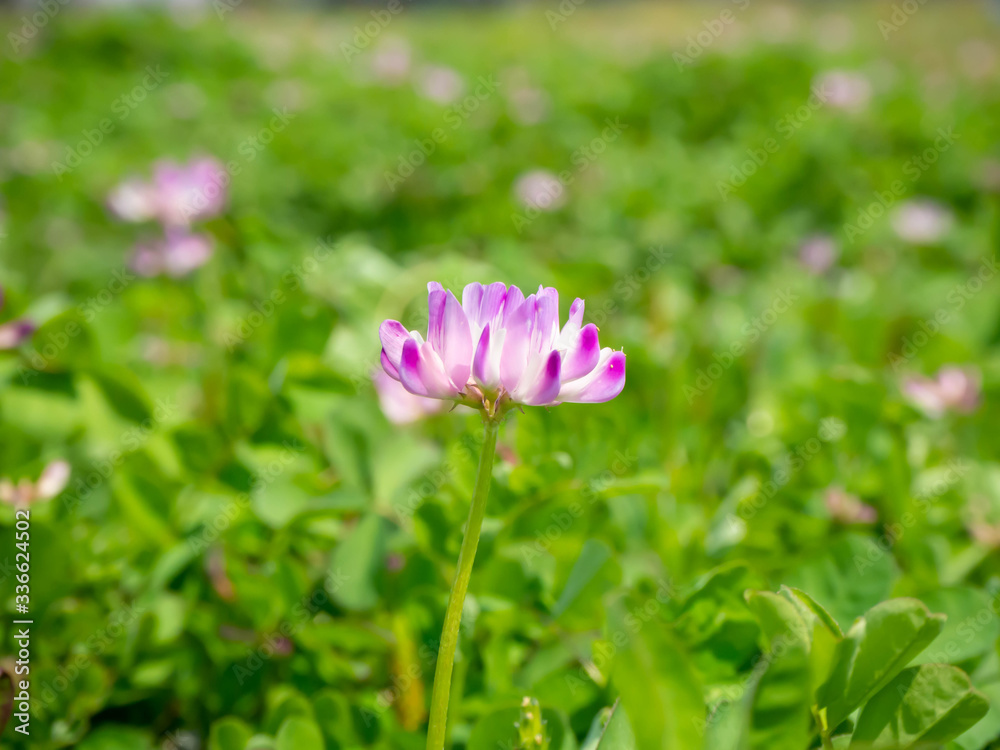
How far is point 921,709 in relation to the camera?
64 centimetres

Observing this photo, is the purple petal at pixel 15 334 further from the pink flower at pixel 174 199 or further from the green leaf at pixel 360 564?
the pink flower at pixel 174 199

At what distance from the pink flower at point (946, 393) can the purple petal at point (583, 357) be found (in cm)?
91

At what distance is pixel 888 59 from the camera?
6012 mm

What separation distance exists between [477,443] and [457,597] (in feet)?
1.18

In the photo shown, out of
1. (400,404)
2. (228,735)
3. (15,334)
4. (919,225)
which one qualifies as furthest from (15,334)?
(919,225)

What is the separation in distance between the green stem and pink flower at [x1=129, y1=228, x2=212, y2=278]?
4.61 feet

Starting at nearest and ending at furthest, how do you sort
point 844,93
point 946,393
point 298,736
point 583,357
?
point 583,357 → point 298,736 → point 946,393 → point 844,93

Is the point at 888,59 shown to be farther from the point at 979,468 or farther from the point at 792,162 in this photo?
the point at 979,468

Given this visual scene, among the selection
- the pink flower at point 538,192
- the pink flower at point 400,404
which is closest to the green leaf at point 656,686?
the pink flower at point 400,404

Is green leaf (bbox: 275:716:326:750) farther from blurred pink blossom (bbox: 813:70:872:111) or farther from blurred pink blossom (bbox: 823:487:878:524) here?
→ blurred pink blossom (bbox: 813:70:872:111)

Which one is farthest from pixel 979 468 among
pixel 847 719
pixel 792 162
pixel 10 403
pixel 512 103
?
pixel 512 103

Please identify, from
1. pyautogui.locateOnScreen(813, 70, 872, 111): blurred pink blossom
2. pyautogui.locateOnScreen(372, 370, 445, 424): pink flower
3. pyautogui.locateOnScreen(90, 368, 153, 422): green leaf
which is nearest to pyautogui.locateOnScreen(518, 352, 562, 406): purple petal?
pyautogui.locateOnScreen(372, 370, 445, 424): pink flower

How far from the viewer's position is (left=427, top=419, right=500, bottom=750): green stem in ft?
1.89

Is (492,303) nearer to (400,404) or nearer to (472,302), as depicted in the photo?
(472,302)
